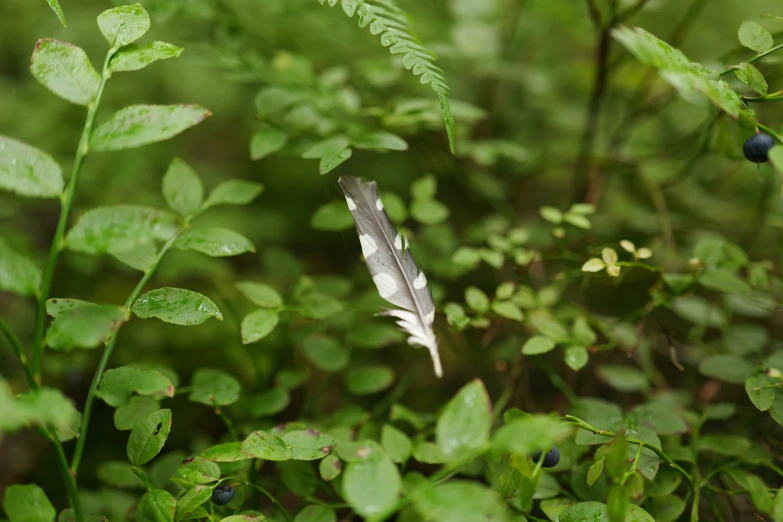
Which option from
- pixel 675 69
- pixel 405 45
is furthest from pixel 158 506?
pixel 675 69

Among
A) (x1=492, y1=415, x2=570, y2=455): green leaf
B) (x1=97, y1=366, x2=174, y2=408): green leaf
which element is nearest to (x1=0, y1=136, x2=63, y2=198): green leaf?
(x1=97, y1=366, x2=174, y2=408): green leaf

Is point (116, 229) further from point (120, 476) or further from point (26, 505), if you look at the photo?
point (120, 476)

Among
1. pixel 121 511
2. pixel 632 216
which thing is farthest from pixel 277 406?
pixel 632 216

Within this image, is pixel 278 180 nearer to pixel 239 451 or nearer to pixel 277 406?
pixel 277 406

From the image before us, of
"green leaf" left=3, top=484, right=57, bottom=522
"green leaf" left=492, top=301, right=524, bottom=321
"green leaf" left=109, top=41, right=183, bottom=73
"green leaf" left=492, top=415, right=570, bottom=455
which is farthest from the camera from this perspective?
"green leaf" left=492, top=301, right=524, bottom=321

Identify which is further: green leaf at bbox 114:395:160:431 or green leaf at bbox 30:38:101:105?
green leaf at bbox 114:395:160:431

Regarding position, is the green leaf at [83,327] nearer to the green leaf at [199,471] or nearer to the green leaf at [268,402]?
the green leaf at [199,471]

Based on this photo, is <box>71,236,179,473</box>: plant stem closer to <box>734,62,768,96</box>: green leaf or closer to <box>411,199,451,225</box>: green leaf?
<box>411,199,451,225</box>: green leaf
